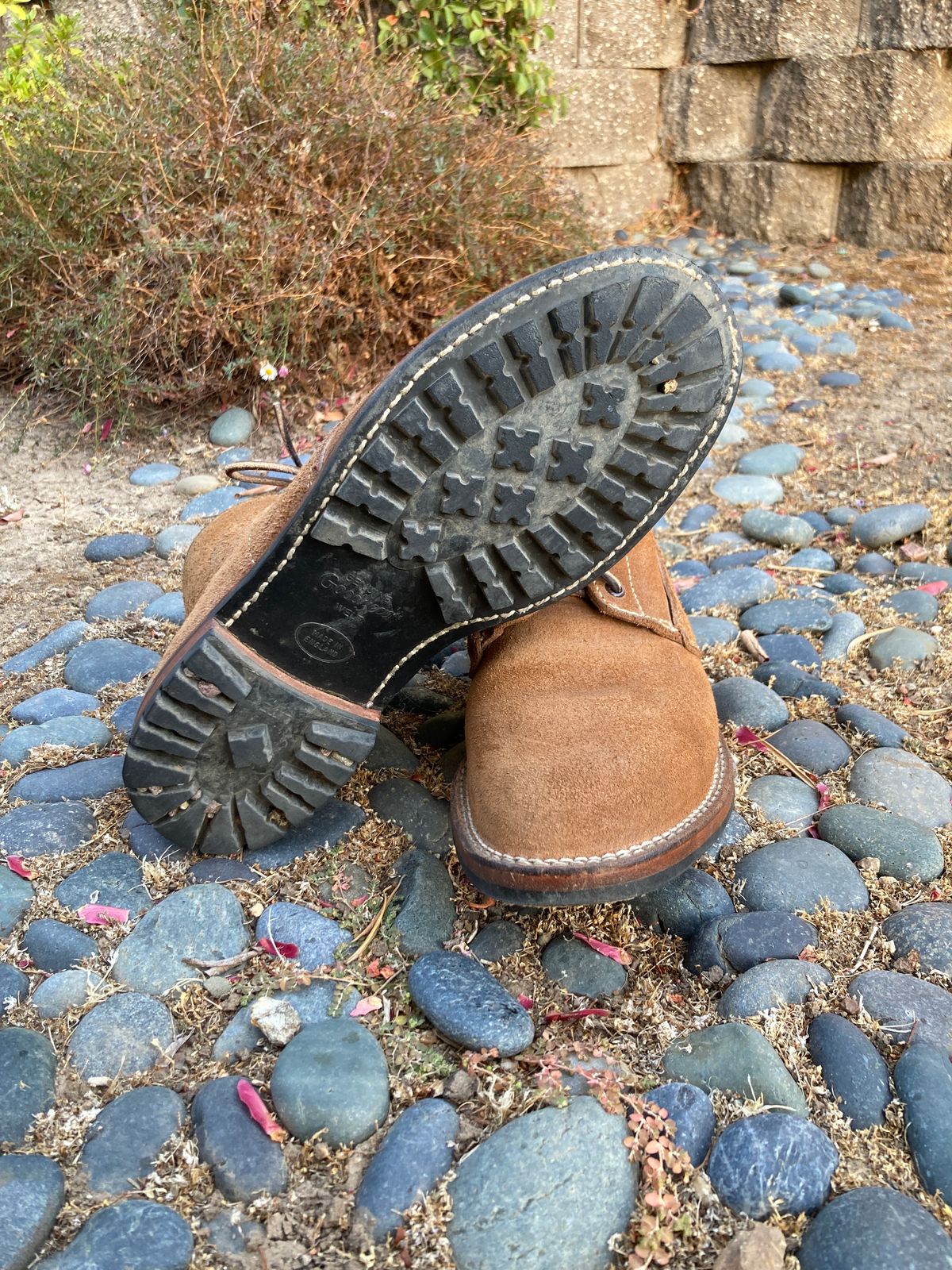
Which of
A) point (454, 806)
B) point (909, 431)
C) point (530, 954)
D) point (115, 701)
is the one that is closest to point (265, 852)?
point (454, 806)

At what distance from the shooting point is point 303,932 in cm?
139

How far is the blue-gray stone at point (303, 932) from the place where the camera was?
1.36 m

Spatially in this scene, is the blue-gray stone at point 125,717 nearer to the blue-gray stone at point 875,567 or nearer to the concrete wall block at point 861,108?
the blue-gray stone at point 875,567

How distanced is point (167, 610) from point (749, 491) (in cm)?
161

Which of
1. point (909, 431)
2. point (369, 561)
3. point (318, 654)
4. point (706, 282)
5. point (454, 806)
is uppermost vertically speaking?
point (706, 282)

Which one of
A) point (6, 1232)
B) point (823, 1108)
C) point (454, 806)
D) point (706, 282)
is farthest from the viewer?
point (454, 806)

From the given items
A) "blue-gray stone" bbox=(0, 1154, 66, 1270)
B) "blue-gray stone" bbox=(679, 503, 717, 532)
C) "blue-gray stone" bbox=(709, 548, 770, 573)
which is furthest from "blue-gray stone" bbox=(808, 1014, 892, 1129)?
"blue-gray stone" bbox=(679, 503, 717, 532)

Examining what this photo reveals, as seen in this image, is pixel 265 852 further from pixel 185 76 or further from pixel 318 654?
pixel 185 76

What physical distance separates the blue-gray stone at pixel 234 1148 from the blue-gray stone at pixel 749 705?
1.01m

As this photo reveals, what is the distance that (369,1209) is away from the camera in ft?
3.43

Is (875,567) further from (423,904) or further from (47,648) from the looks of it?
(47,648)

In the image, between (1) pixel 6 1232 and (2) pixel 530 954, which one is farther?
(2) pixel 530 954

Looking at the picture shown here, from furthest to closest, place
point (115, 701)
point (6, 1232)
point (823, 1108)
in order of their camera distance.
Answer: point (115, 701) → point (823, 1108) → point (6, 1232)

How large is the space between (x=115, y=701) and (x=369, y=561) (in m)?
0.78
